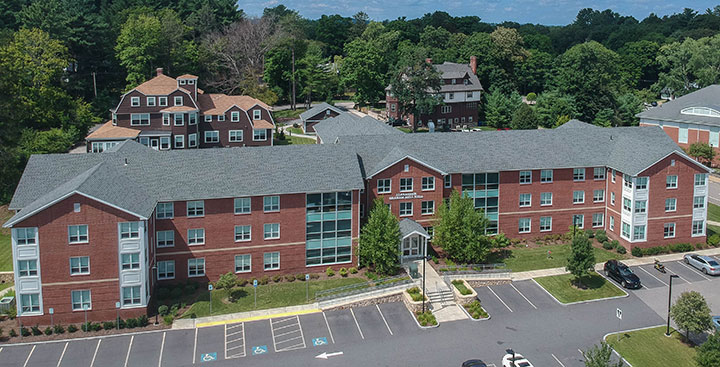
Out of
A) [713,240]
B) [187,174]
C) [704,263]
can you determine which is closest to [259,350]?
[187,174]

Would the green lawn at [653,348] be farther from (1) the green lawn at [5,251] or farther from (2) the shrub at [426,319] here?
(1) the green lawn at [5,251]

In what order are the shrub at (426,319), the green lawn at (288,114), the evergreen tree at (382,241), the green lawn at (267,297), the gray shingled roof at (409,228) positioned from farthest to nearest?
the green lawn at (288,114), the gray shingled roof at (409,228), the evergreen tree at (382,241), the green lawn at (267,297), the shrub at (426,319)

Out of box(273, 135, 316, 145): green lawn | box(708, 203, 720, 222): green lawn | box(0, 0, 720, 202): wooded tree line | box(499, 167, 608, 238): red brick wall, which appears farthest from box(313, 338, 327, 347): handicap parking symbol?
box(273, 135, 316, 145): green lawn

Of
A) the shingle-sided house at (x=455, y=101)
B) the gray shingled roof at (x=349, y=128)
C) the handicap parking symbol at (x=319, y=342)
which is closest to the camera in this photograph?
the handicap parking symbol at (x=319, y=342)

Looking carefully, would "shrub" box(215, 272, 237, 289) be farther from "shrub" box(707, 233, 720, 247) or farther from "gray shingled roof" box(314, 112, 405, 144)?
"shrub" box(707, 233, 720, 247)

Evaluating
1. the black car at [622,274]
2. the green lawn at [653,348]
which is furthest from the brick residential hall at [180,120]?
the green lawn at [653,348]

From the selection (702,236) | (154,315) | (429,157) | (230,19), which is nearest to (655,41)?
(230,19)

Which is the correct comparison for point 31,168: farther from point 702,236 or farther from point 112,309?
point 702,236
